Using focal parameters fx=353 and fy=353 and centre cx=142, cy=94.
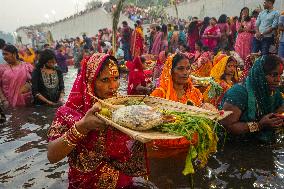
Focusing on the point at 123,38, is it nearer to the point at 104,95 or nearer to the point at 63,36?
the point at 104,95

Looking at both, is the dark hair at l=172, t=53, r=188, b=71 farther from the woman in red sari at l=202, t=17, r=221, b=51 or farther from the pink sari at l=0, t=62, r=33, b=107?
the woman in red sari at l=202, t=17, r=221, b=51

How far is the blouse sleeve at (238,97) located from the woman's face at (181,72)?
2.55 ft

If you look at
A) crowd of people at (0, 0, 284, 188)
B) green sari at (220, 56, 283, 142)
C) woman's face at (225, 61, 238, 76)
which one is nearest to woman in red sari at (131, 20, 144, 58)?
crowd of people at (0, 0, 284, 188)

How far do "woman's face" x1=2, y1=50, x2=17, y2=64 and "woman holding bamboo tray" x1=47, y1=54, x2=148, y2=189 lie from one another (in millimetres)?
5861

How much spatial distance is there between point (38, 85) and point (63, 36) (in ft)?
165

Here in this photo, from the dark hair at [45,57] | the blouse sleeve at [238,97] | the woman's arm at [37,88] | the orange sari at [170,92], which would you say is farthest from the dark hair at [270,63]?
the woman's arm at [37,88]

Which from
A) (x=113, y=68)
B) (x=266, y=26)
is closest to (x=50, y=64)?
(x=113, y=68)

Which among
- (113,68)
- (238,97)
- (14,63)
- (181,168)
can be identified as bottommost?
(181,168)

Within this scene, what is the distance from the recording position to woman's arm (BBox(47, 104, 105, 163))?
2.33 meters

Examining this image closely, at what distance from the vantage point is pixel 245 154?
478 centimetres

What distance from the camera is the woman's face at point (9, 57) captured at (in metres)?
8.09

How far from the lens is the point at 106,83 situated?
280 cm

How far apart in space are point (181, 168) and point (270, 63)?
1768 millimetres

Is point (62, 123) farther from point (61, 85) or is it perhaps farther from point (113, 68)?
point (61, 85)
